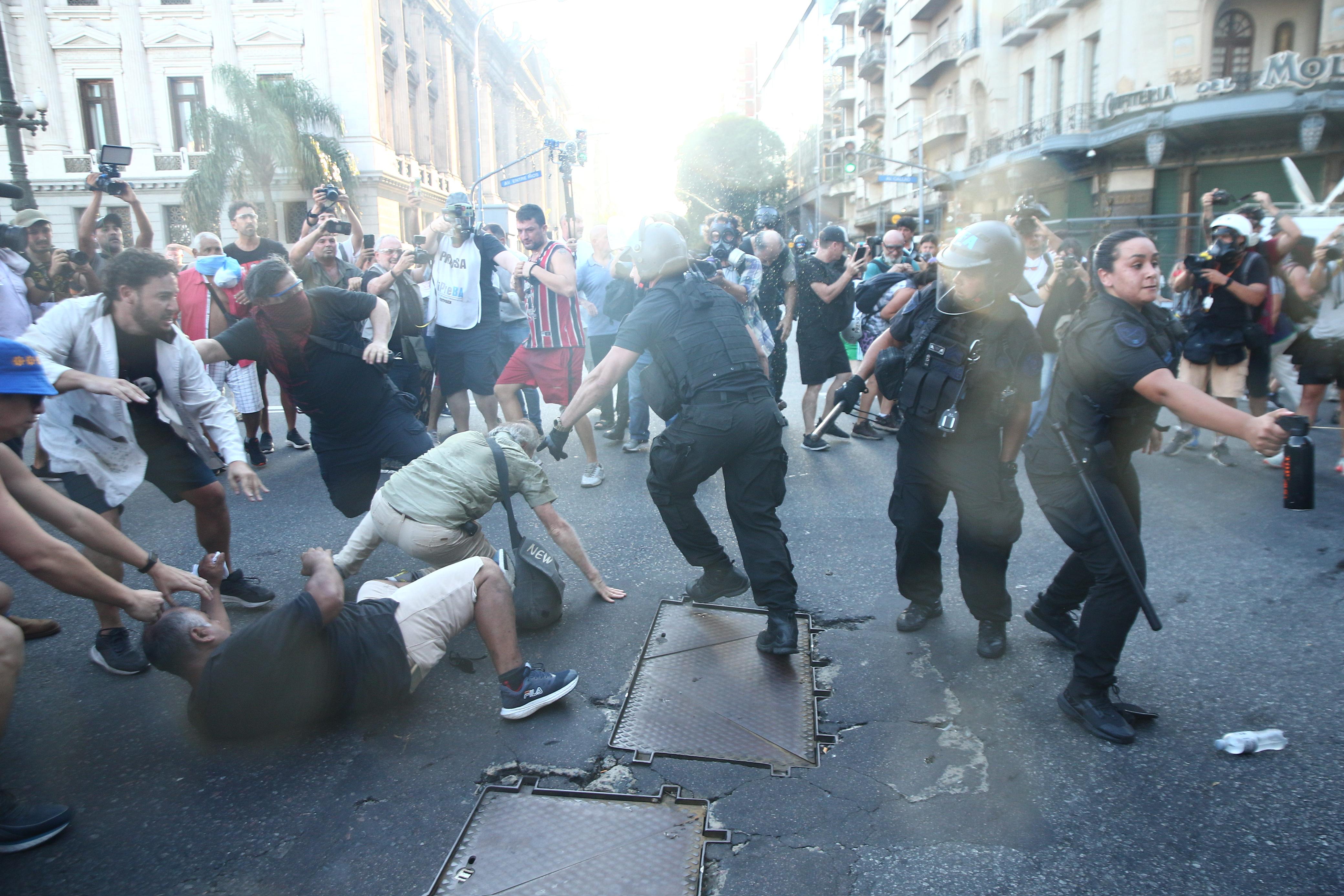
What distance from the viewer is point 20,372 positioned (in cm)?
265

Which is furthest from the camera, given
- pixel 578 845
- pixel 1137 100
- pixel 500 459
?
pixel 1137 100

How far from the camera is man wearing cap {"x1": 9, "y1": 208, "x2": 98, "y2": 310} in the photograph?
682 centimetres

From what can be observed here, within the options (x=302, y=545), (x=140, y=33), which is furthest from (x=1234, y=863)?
(x=140, y=33)

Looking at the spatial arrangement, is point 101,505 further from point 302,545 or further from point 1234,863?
point 1234,863

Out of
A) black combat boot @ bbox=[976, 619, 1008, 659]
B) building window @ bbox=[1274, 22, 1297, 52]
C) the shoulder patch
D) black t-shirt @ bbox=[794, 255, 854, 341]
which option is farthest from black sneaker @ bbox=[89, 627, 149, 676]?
building window @ bbox=[1274, 22, 1297, 52]

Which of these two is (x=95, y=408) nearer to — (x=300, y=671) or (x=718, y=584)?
(x=300, y=671)

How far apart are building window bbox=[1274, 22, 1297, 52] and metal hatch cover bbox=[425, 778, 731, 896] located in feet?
90.0

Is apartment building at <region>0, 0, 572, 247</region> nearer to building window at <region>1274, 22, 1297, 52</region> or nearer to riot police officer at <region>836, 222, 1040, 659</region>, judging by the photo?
building window at <region>1274, 22, 1297, 52</region>

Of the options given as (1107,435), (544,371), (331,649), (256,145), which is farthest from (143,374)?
(256,145)

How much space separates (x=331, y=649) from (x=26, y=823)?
928 millimetres

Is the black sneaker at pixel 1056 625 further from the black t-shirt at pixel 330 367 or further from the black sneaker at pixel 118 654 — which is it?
the black sneaker at pixel 118 654

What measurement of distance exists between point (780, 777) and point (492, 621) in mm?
1154

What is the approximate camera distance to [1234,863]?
2.32m

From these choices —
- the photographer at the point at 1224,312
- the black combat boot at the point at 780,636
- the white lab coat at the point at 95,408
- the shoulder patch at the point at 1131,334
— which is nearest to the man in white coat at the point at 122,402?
the white lab coat at the point at 95,408
